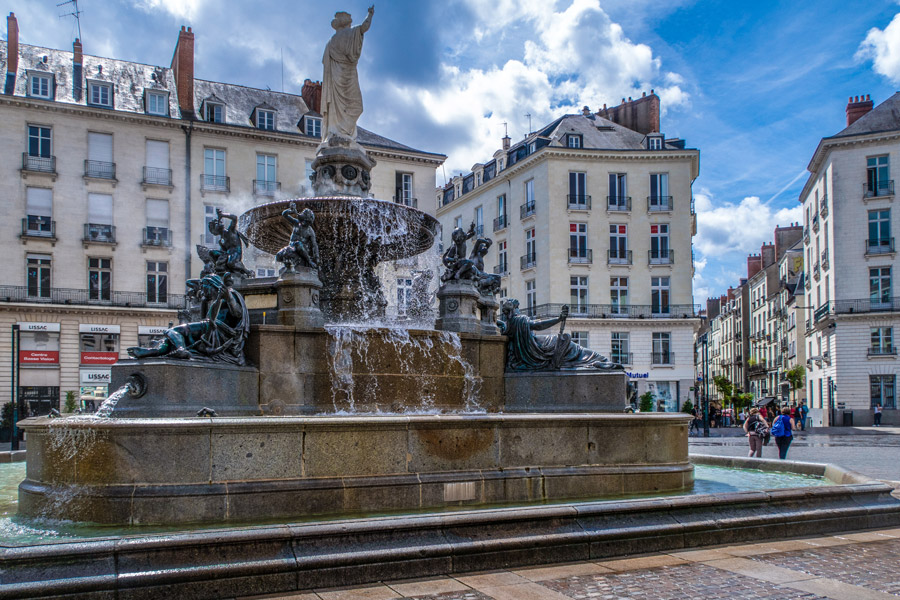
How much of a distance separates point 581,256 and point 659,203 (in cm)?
609

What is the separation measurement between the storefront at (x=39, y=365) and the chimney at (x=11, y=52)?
12.1m

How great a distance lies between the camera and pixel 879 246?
47.9 metres

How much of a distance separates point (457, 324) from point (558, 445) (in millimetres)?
4015

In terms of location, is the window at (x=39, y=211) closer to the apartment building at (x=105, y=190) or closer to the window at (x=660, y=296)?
the apartment building at (x=105, y=190)

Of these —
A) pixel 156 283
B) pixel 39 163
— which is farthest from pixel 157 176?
pixel 156 283

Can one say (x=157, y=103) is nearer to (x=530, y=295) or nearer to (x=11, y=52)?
(x=11, y=52)

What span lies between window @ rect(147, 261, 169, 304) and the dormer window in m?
8.16

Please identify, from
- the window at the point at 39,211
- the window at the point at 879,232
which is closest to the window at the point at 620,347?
the window at the point at 879,232

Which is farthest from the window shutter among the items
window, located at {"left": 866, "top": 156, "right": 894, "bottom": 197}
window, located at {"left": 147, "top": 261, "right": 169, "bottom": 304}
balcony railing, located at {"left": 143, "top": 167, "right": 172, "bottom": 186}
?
window, located at {"left": 866, "top": 156, "right": 894, "bottom": 197}

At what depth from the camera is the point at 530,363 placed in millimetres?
12547

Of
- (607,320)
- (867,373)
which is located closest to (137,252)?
(607,320)

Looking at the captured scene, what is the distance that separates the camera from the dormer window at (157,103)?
42719 millimetres

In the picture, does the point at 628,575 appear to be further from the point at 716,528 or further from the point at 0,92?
the point at 0,92

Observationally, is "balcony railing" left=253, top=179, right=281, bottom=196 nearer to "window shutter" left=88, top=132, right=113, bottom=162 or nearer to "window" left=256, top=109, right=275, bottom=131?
"window" left=256, top=109, right=275, bottom=131
